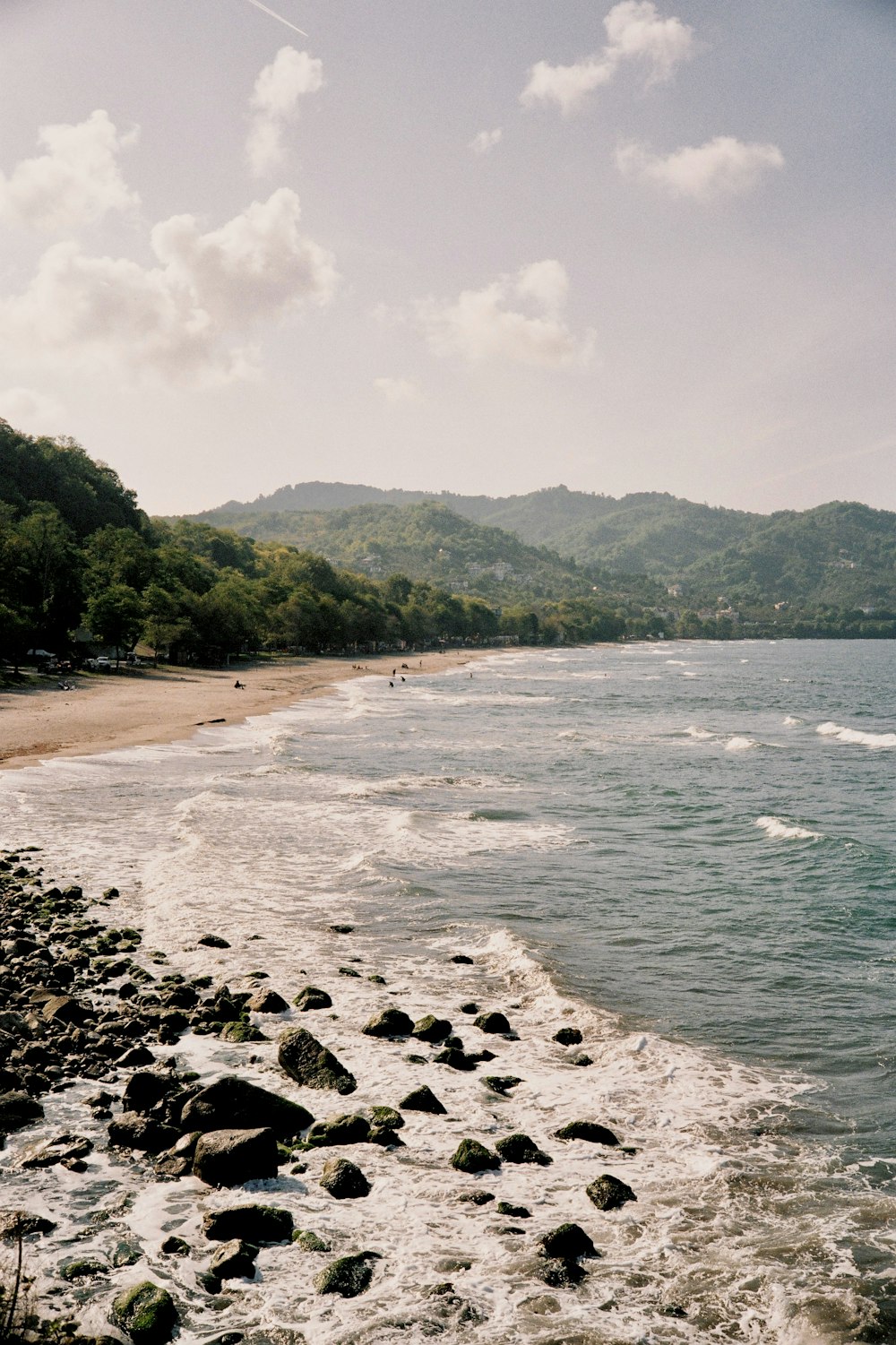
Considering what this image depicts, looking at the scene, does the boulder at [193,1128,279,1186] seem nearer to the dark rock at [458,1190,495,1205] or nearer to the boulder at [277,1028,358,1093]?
the boulder at [277,1028,358,1093]

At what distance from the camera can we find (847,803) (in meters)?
36.4

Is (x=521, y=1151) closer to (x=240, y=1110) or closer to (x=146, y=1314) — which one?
(x=240, y=1110)

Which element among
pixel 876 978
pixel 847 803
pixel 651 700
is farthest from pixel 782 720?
pixel 876 978

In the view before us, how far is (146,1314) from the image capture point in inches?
299

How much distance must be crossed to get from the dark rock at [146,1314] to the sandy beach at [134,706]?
107 feet

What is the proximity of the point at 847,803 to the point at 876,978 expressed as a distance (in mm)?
20759

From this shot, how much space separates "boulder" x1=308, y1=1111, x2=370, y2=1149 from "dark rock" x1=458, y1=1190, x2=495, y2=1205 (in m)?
1.73

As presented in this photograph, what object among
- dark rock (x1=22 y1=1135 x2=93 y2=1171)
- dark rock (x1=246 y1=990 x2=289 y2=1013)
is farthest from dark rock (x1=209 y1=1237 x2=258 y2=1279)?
dark rock (x1=246 y1=990 x2=289 y2=1013)

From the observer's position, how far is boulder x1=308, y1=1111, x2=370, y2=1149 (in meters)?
10.9

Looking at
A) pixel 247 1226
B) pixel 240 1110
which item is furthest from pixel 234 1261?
pixel 240 1110

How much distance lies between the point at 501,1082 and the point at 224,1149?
172 inches

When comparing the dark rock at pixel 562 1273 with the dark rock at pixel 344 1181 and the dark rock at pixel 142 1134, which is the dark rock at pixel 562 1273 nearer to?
the dark rock at pixel 344 1181

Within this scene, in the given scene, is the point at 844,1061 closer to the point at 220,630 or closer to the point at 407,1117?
the point at 407,1117

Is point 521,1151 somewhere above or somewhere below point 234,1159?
below
